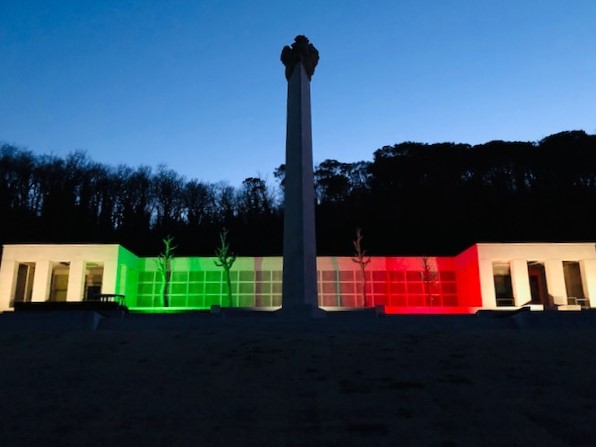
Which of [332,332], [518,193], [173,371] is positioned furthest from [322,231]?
[173,371]

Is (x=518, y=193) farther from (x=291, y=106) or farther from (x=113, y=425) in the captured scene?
(x=113, y=425)

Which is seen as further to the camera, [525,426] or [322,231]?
[322,231]

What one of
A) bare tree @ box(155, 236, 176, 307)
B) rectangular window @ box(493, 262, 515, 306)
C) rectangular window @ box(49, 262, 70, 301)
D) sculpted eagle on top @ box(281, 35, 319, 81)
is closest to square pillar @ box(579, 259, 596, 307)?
rectangular window @ box(493, 262, 515, 306)

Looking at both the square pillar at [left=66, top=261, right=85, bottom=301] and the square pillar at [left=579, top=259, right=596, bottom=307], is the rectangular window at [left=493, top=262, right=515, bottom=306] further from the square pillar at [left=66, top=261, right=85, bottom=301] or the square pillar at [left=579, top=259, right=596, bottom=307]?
the square pillar at [left=66, top=261, right=85, bottom=301]

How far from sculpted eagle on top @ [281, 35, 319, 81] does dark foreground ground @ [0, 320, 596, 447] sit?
10174 millimetres

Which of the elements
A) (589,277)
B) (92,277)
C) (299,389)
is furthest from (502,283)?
(92,277)

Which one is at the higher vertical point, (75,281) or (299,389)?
(75,281)

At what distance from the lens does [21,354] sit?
8.08 m

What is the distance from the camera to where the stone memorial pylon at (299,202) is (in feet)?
44.0

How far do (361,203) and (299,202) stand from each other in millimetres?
37484

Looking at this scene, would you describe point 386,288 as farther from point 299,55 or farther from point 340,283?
point 299,55

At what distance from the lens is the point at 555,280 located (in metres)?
23.1

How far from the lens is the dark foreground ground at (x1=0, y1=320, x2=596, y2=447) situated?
14.4 ft

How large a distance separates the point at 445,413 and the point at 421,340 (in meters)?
3.71
